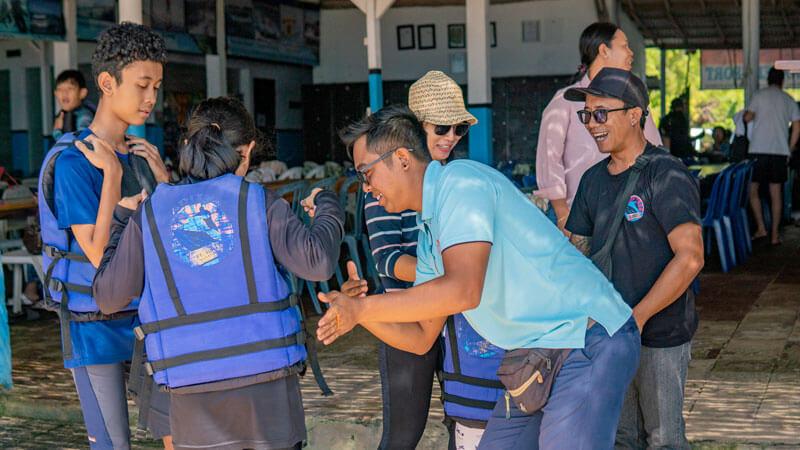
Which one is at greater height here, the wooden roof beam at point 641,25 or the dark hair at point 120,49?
the wooden roof beam at point 641,25

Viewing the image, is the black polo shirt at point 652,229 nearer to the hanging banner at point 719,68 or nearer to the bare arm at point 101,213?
the bare arm at point 101,213

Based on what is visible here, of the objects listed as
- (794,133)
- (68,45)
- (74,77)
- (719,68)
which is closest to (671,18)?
(794,133)

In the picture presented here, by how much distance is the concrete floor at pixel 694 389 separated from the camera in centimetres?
420

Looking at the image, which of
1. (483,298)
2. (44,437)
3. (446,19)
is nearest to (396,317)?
(483,298)

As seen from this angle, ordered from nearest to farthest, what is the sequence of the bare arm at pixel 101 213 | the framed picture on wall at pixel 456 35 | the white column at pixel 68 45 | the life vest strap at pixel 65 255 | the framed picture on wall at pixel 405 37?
the bare arm at pixel 101 213
the life vest strap at pixel 65 255
the white column at pixel 68 45
the framed picture on wall at pixel 456 35
the framed picture on wall at pixel 405 37

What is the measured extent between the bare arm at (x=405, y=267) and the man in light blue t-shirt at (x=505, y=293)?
2.09 ft

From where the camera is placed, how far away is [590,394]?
7.55 feet

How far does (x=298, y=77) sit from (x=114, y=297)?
1633cm

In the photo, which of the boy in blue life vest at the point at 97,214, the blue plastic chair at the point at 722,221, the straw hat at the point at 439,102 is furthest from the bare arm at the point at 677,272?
the blue plastic chair at the point at 722,221

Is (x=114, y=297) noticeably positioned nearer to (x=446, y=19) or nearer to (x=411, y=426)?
(x=411, y=426)

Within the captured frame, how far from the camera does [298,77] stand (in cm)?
1842

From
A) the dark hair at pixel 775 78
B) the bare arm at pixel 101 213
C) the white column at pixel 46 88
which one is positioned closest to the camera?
the bare arm at pixel 101 213

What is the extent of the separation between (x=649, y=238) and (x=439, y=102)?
875 mm

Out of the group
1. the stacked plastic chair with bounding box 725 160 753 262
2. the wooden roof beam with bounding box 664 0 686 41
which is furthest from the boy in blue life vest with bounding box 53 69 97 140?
the wooden roof beam with bounding box 664 0 686 41
